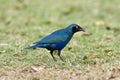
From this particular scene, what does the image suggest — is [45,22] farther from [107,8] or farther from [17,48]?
[17,48]

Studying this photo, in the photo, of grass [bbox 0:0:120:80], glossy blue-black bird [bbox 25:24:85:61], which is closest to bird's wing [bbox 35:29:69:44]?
glossy blue-black bird [bbox 25:24:85:61]

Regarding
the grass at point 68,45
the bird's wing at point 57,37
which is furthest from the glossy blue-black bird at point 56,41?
the grass at point 68,45

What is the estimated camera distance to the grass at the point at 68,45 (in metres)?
7.50

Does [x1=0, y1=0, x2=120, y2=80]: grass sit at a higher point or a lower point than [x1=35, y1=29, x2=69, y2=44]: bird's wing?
lower

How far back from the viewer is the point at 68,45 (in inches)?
388

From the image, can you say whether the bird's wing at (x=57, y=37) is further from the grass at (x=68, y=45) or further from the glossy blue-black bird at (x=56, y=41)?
the grass at (x=68, y=45)

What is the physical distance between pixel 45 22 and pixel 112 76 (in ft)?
20.2

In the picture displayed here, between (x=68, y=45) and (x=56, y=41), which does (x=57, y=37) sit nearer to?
(x=56, y=41)

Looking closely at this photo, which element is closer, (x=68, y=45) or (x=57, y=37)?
(x=57, y=37)

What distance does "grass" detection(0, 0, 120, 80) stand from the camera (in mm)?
7496

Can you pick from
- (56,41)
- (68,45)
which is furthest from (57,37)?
(68,45)

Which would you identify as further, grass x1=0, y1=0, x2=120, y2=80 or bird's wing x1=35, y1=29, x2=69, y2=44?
bird's wing x1=35, y1=29, x2=69, y2=44

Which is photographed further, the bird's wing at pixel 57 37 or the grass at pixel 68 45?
the bird's wing at pixel 57 37

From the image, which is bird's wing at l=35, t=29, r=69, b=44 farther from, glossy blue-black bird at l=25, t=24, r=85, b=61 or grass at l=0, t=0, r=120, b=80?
grass at l=0, t=0, r=120, b=80
